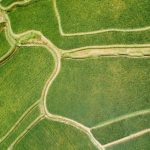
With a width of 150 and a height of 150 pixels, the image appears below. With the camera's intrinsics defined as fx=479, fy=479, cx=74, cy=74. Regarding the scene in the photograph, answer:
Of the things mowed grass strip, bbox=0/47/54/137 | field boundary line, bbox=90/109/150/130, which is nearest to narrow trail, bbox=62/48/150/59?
mowed grass strip, bbox=0/47/54/137

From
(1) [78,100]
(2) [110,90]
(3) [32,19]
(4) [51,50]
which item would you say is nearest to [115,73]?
(2) [110,90]

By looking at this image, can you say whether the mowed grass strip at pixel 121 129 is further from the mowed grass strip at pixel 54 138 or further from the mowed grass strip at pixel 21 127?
the mowed grass strip at pixel 21 127

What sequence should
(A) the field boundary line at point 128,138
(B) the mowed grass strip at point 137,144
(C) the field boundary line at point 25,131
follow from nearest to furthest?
1. (B) the mowed grass strip at point 137,144
2. (A) the field boundary line at point 128,138
3. (C) the field boundary line at point 25,131

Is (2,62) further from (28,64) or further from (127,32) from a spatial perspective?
(127,32)

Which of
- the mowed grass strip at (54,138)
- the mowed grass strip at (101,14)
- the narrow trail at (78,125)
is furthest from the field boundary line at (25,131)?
the mowed grass strip at (101,14)

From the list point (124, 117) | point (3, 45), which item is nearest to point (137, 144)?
point (124, 117)
